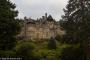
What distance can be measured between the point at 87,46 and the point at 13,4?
1161 centimetres

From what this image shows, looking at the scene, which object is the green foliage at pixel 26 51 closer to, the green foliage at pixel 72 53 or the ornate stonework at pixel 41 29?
the green foliage at pixel 72 53

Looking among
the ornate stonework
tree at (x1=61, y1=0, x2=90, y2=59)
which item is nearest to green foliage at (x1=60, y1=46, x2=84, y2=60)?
tree at (x1=61, y1=0, x2=90, y2=59)

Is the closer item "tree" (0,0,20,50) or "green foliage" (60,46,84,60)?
"green foliage" (60,46,84,60)

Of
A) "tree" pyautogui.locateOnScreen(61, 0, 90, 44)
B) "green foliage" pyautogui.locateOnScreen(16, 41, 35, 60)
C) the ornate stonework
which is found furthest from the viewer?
the ornate stonework

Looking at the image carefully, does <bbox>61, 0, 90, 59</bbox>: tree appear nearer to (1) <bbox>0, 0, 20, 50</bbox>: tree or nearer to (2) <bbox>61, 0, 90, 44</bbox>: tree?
(2) <bbox>61, 0, 90, 44</bbox>: tree

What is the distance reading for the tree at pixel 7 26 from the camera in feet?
138

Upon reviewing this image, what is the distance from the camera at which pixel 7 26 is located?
42125 mm

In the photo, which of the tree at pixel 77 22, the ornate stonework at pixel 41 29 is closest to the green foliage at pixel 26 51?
the tree at pixel 77 22

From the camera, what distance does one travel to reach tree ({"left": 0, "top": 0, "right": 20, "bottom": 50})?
138ft

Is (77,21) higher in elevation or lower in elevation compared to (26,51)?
higher

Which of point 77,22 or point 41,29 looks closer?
point 77,22

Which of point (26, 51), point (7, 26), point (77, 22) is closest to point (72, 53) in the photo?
point (77, 22)

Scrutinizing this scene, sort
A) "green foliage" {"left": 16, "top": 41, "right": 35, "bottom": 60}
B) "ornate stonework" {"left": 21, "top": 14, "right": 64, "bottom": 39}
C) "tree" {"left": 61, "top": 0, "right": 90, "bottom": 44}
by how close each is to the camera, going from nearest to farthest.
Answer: "tree" {"left": 61, "top": 0, "right": 90, "bottom": 44}, "green foliage" {"left": 16, "top": 41, "right": 35, "bottom": 60}, "ornate stonework" {"left": 21, "top": 14, "right": 64, "bottom": 39}

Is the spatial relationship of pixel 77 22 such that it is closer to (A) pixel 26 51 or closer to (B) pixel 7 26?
(B) pixel 7 26
